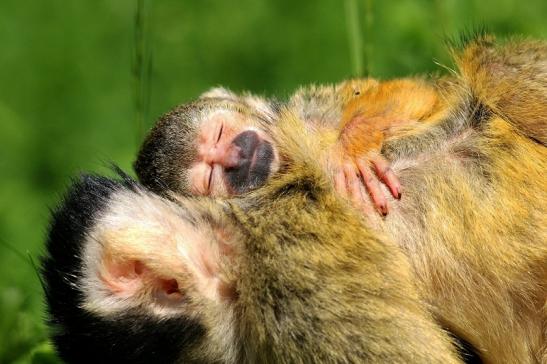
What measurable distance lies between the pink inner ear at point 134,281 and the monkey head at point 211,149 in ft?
1.63

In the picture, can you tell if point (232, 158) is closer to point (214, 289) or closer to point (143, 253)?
point (214, 289)

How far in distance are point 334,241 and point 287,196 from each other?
244 mm

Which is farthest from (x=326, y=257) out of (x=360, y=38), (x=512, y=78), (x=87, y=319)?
(x=360, y=38)

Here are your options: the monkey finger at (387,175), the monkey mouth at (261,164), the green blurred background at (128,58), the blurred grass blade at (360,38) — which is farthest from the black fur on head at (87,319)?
the green blurred background at (128,58)

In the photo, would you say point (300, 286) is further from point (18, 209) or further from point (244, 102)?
point (18, 209)

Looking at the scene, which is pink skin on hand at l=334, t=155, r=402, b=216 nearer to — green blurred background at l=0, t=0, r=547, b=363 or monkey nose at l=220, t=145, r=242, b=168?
monkey nose at l=220, t=145, r=242, b=168

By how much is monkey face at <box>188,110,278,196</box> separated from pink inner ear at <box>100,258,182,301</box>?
0.62 meters

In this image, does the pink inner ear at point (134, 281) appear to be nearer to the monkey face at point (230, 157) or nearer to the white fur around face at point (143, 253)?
the white fur around face at point (143, 253)

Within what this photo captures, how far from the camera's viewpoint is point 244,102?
4152 mm

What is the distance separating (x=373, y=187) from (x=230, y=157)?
580mm

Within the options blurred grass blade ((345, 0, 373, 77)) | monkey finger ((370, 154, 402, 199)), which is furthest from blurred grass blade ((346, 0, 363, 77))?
monkey finger ((370, 154, 402, 199))

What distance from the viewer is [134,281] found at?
296 centimetres

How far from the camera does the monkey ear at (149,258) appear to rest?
290cm

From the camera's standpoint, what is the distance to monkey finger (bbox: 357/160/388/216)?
11.1 feet
